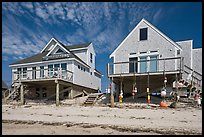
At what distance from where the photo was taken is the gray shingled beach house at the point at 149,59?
15.4m

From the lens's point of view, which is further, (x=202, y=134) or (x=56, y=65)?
(x=56, y=65)

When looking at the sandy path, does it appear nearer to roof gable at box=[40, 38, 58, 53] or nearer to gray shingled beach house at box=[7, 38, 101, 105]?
gray shingled beach house at box=[7, 38, 101, 105]

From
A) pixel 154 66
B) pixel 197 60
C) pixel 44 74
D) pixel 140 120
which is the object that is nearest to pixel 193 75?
pixel 197 60

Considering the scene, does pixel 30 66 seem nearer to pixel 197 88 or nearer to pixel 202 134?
pixel 197 88

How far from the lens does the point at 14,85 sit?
20.7 m

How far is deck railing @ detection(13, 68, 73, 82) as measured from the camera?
1870 cm

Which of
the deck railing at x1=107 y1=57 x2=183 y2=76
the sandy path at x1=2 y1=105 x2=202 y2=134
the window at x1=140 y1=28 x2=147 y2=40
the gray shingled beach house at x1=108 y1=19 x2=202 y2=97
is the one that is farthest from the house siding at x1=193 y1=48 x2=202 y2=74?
the sandy path at x1=2 y1=105 x2=202 y2=134

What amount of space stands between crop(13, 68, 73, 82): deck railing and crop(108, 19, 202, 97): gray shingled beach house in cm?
559

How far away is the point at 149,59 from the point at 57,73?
972cm

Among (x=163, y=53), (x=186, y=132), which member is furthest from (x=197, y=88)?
(x=186, y=132)

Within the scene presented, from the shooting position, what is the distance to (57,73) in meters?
18.9

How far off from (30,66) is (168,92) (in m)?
17.3

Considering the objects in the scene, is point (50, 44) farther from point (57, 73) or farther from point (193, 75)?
point (193, 75)

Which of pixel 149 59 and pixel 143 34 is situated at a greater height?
pixel 143 34
